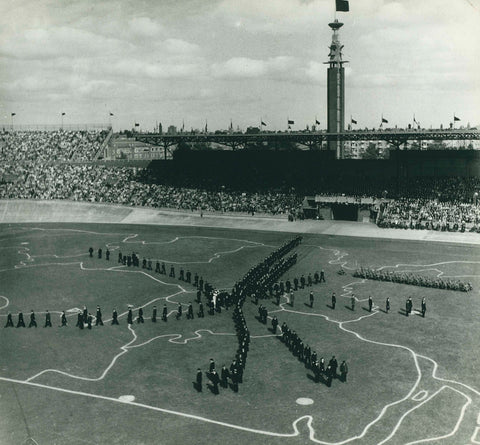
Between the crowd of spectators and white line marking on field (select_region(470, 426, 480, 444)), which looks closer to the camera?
white line marking on field (select_region(470, 426, 480, 444))

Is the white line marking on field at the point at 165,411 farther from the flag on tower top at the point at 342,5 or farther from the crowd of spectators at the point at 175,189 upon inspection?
the crowd of spectators at the point at 175,189

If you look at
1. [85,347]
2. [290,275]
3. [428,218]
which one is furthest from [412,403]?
[428,218]

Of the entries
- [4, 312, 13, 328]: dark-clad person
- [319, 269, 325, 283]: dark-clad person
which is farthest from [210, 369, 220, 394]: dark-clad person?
[319, 269, 325, 283]: dark-clad person

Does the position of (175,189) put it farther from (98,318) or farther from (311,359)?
(311,359)

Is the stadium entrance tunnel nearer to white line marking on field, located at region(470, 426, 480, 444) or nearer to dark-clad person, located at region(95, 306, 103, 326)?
dark-clad person, located at region(95, 306, 103, 326)

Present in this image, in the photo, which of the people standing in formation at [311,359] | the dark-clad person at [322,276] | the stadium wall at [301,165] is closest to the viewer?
the people standing in formation at [311,359]

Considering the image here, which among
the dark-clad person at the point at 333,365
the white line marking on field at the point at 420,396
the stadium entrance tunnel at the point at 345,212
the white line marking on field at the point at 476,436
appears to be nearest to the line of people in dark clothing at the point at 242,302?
the dark-clad person at the point at 333,365
